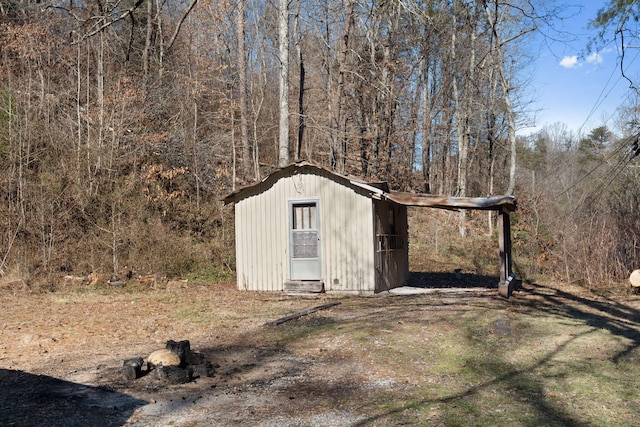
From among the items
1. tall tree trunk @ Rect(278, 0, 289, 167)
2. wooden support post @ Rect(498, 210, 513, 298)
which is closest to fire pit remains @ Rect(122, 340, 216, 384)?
wooden support post @ Rect(498, 210, 513, 298)

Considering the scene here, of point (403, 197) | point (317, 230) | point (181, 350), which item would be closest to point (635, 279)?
point (403, 197)

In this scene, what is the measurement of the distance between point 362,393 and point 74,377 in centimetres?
337

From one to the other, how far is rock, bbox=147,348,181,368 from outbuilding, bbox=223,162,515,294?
23.5 feet

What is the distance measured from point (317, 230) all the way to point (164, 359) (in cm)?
768

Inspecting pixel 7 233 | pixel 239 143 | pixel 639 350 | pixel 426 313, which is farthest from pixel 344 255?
pixel 239 143

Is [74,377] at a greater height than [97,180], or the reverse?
[97,180]

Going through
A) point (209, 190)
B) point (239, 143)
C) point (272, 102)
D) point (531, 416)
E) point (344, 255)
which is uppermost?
point (272, 102)

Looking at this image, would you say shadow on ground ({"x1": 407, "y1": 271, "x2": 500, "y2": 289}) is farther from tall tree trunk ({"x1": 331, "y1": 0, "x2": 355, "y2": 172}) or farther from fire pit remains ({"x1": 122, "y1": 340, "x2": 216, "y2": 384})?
fire pit remains ({"x1": 122, "y1": 340, "x2": 216, "y2": 384})

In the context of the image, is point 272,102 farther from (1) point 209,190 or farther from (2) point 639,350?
(2) point 639,350

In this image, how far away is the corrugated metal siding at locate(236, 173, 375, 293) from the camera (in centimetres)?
1341

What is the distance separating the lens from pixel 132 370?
6.30 metres

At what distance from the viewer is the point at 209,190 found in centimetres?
2166

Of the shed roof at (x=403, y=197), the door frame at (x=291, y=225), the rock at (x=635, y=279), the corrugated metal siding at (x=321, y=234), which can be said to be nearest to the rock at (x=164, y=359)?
the corrugated metal siding at (x=321, y=234)

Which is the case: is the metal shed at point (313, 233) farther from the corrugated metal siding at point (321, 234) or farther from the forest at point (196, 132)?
the forest at point (196, 132)
